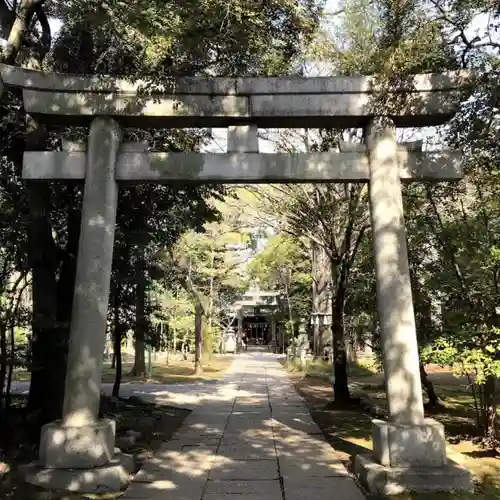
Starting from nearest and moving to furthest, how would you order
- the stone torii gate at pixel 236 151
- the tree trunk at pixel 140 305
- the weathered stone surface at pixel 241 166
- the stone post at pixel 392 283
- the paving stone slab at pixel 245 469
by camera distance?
1. the stone post at pixel 392 283
2. the paving stone slab at pixel 245 469
3. the stone torii gate at pixel 236 151
4. the weathered stone surface at pixel 241 166
5. the tree trunk at pixel 140 305

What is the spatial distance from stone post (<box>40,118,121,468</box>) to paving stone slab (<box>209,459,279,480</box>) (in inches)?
54.1

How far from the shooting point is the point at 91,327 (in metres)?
6.35

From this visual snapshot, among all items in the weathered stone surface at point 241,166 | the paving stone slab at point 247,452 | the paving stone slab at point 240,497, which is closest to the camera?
the paving stone slab at point 240,497

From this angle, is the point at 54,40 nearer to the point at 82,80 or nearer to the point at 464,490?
the point at 82,80

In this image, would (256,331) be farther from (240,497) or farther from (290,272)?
(240,497)

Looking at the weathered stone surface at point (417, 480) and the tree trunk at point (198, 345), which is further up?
the tree trunk at point (198, 345)

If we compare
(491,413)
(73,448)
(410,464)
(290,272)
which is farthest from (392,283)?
(290,272)

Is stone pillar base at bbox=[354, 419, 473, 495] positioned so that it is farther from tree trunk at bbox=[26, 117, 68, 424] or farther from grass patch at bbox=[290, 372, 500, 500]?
tree trunk at bbox=[26, 117, 68, 424]

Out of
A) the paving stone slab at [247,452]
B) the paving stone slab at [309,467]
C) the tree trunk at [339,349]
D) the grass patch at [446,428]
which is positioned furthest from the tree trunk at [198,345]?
the paving stone slab at [309,467]

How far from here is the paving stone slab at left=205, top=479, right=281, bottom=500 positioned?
574 centimetres

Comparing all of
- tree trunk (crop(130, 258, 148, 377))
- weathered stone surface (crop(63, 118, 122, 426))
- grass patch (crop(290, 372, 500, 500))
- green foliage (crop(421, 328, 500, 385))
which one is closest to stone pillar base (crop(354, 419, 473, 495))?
grass patch (crop(290, 372, 500, 500))

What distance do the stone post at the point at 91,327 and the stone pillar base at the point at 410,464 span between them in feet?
10.0

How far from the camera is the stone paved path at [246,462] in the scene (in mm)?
5766

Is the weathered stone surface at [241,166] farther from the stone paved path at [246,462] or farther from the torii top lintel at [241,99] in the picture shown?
the stone paved path at [246,462]
